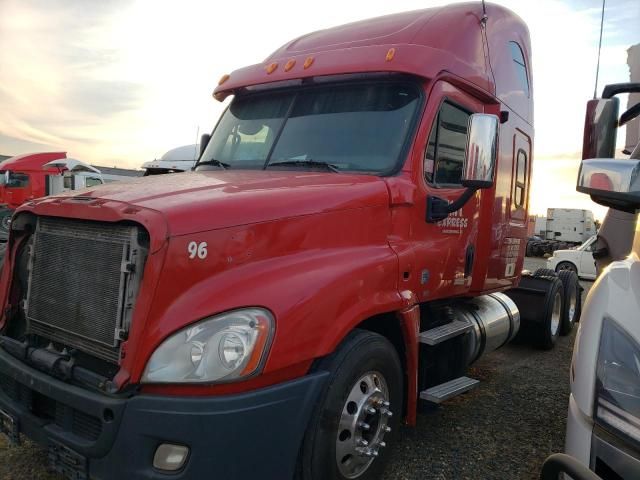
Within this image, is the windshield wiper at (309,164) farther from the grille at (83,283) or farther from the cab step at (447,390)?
the cab step at (447,390)

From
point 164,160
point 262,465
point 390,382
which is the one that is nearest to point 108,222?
point 262,465

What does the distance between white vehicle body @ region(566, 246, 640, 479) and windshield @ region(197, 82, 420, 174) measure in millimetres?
1581

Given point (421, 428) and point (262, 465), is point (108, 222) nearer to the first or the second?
point (262, 465)

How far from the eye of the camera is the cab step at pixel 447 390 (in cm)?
352

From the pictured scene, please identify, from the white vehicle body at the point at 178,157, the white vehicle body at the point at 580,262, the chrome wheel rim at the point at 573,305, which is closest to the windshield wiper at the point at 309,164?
the chrome wheel rim at the point at 573,305

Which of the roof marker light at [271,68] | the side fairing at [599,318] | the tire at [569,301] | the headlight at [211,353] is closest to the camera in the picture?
the side fairing at [599,318]

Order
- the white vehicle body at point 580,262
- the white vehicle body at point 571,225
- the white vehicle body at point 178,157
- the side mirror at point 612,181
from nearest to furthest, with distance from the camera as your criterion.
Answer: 1. the side mirror at point 612,181
2. the white vehicle body at point 178,157
3. the white vehicle body at point 580,262
4. the white vehicle body at point 571,225

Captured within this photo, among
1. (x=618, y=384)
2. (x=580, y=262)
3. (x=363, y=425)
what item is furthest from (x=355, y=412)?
(x=580, y=262)

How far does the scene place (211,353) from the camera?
2297 mm

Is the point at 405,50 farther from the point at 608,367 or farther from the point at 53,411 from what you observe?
the point at 53,411

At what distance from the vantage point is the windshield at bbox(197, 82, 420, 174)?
3531 millimetres

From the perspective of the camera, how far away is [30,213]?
3051 mm

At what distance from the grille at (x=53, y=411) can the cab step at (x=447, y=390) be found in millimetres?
2099

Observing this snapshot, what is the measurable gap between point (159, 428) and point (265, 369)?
51 centimetres
